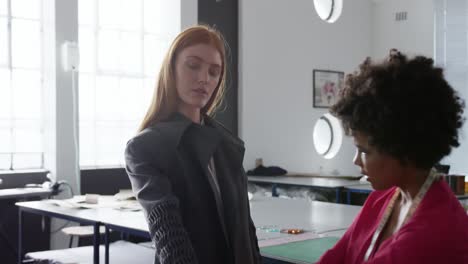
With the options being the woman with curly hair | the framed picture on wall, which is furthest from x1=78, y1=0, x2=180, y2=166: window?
the woman with curly hair

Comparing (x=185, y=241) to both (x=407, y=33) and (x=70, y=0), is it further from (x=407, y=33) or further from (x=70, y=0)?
(x=407, y=33)

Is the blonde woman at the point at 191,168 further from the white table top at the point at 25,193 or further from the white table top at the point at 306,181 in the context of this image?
the white table top at the point at 306,181

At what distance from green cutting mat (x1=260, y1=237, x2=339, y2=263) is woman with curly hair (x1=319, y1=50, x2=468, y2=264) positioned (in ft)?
2.73

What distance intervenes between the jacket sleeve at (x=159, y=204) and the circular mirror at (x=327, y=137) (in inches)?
233

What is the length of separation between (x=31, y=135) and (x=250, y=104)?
8.01ft

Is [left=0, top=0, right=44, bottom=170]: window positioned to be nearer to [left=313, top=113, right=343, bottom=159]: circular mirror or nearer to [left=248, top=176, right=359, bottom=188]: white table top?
[left=248, top=176, right=359, bottom=188]: white table top

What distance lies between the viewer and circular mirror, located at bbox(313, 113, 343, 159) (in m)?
7.31

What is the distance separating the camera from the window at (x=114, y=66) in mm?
5203

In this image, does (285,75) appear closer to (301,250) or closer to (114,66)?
(114,66)

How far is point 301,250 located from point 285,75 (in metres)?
4.81

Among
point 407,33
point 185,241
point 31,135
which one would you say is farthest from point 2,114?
point 407,33

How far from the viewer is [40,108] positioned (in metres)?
5.03

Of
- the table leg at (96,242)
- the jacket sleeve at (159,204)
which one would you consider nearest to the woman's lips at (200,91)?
the jacket sleeve at (159,204)

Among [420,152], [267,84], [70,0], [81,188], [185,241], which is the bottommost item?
[81,188]
